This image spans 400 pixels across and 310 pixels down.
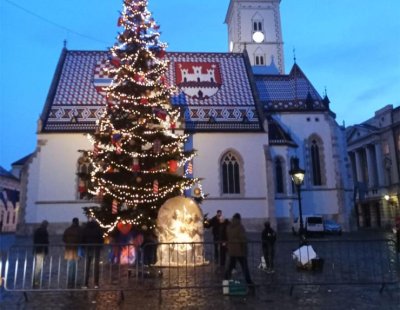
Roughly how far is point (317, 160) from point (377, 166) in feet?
67.3

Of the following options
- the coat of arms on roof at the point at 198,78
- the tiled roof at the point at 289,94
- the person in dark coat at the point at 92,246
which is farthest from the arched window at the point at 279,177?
the person in dark coat at the point at 92,246

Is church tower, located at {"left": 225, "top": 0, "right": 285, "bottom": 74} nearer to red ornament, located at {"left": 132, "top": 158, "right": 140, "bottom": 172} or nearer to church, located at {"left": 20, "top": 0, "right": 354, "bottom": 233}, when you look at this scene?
church, located at {"left": 20, "top": 0, "right": 354, "bottom": 233}

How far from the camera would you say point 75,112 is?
32.7 meters

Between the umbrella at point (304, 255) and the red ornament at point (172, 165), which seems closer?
the umbrella at point (304, 255)

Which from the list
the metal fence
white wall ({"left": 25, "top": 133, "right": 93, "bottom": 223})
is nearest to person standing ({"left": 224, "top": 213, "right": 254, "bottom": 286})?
the metal fence

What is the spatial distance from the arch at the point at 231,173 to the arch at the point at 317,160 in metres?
9.14

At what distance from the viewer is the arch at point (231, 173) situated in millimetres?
33156

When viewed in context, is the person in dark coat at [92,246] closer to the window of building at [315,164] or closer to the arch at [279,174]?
the arch at [279,174]

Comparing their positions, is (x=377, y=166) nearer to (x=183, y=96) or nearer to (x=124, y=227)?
(x=183, y=96)

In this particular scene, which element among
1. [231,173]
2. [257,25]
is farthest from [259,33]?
[231,173]

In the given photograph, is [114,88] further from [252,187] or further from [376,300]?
[252,187]

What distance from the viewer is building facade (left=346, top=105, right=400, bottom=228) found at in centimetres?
5072

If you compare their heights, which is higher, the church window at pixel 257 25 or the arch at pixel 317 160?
the church window at pixel 257 25

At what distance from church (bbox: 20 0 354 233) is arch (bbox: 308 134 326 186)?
0.31 ft
